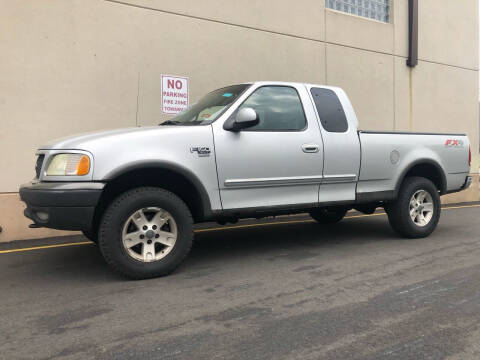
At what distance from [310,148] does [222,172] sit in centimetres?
115

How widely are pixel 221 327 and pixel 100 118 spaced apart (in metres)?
5.33

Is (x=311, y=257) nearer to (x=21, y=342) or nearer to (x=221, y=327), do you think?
(x=221, y=327)

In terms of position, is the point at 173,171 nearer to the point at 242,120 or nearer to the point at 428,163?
the point at 242,120

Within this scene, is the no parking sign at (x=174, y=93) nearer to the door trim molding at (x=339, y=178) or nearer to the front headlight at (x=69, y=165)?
the door trim molding at (x=339, y=178)

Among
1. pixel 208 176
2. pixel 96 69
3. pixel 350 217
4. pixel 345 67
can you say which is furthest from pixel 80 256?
pixel 345 67

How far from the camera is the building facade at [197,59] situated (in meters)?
6.63

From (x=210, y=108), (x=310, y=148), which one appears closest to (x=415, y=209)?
(x=310, y=148)

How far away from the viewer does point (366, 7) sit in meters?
11.0

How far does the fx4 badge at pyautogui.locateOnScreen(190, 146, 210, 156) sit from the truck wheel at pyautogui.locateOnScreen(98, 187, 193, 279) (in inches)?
19.1

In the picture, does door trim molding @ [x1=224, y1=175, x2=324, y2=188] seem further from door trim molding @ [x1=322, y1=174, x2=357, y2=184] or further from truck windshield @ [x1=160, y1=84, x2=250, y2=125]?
truck windshield @ [x1=160, y1=84, x2=250, y2=125]

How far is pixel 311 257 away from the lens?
16.0 feet

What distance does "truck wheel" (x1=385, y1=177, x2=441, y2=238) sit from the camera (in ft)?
18.8

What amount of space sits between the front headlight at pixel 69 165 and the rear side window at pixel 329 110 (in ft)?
9.07

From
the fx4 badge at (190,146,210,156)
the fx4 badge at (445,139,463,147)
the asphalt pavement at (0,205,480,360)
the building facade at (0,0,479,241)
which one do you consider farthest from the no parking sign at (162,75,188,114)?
the fx4 badge at (445,139,463,147)
